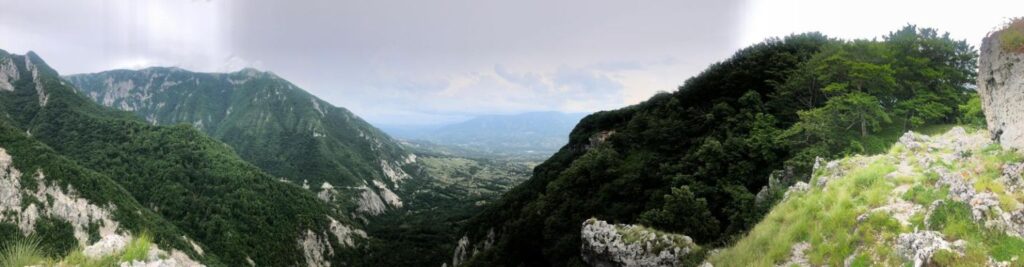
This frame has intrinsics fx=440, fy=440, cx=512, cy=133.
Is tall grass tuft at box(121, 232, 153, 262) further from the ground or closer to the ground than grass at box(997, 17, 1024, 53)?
closer to the ground

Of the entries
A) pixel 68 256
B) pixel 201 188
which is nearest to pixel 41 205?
pixel 201 188

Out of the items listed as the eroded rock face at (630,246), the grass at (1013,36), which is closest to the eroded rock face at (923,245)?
the grass at (1013,36)

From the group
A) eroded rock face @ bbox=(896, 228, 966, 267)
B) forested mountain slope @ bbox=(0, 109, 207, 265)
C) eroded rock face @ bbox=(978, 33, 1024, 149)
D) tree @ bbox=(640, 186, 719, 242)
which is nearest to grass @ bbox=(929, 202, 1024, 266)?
eroded rock face @ bbox=(896, 228, 966, 267)

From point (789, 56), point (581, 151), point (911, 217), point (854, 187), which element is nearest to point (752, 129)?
point (789, 56)

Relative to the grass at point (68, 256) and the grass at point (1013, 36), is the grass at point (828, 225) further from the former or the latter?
the grass at point (68, 256)

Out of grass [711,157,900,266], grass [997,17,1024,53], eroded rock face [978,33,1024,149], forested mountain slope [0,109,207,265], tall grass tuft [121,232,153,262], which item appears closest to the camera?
tall grass tuft [121,232,153,262]

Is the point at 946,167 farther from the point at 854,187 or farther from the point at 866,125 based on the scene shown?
the point at 866,125

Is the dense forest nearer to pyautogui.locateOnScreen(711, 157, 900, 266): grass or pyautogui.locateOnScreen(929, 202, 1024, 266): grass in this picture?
pyautogui.locateOnScreen(711, 157, 900, 266): grass

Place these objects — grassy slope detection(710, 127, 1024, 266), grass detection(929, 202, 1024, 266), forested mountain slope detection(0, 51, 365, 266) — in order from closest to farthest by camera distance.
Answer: grass detection(929, 202, 1024, 266), grassy slope detection(710, 127, 1024, 266), forested mountain slope detection(0, 51, 365, 266)
